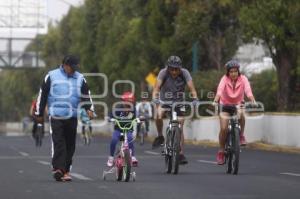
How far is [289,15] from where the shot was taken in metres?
31.3

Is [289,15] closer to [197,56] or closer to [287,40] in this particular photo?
[287,40]

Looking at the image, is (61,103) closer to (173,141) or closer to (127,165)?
(127,165)

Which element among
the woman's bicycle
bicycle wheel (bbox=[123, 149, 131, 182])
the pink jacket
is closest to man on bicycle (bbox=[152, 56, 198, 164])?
the pink jacket

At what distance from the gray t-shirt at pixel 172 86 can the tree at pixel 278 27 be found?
1370 centimetres

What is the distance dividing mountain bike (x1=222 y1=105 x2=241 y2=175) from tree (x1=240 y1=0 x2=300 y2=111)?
13394 mm

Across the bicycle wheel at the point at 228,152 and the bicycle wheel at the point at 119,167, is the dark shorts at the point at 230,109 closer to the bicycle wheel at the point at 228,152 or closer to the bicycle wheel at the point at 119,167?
the bicycle wheel at the point at 228,152

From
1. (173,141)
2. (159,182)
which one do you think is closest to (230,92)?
(173,141)

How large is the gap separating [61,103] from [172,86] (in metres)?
2.54

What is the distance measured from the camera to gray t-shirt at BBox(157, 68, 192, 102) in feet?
57.2

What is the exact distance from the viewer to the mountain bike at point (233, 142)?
17.1 m

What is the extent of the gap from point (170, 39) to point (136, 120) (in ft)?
96.9

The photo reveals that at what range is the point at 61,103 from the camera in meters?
15.6

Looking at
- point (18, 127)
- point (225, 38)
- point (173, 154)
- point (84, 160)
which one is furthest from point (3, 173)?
point (18, 127)

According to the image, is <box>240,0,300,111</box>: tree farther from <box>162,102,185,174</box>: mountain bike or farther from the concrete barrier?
<box>162,102,185,174</box>: mountain bike
